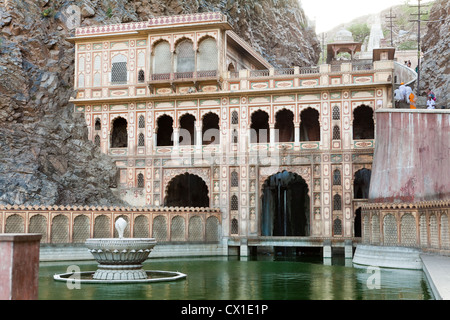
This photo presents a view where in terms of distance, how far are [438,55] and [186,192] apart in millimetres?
19177

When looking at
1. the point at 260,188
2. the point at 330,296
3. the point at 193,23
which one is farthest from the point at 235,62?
the point at 330,296

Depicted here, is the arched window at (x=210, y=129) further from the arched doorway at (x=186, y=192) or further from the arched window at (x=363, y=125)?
the arched window at (x=363, y=125)

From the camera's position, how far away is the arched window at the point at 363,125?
97.6 feet

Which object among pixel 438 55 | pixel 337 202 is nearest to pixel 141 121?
pixel 337 202

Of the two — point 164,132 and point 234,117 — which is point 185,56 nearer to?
point 234,117

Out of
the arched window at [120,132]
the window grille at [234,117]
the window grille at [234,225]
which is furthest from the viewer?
the arched window at [120,132]

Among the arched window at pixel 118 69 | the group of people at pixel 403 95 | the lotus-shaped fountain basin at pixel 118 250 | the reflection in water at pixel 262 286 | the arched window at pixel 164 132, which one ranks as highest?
the arched window at pixel 118 69

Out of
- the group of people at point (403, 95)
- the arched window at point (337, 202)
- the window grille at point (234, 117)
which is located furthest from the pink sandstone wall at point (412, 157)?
the window grille at point (234, 117)

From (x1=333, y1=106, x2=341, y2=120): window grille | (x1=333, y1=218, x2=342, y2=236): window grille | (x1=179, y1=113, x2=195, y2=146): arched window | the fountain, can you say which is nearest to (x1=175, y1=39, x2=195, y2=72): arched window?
(x1=179, y1=113, x2=195, y2=146): arched window

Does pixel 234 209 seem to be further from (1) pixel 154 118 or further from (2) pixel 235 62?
(2) pixel 235 62

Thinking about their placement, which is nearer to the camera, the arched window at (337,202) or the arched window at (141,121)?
the arched window at (337,202)

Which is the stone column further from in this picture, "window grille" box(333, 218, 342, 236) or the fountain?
"window grille" box(333, 218, 342, 236)

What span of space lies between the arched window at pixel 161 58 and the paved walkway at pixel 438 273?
1645cm
